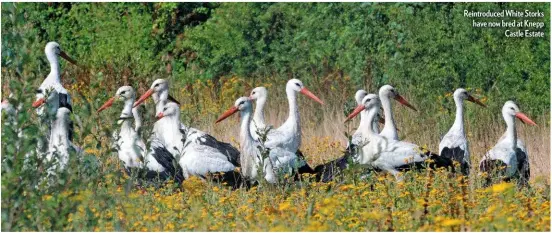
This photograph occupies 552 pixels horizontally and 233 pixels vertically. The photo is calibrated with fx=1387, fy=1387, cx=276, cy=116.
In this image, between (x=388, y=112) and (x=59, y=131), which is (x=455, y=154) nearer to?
(x=388, y=112)

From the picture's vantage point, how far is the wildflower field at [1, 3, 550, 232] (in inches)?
261

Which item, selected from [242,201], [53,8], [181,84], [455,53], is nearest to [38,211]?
[242,201]

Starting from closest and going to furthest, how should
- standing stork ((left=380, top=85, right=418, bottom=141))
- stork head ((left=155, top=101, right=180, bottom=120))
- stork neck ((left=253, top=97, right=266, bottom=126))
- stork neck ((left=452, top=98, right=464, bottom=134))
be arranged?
stork neck ((left=452, top=98, right=464, bottom=134)) < stork head ((left=155, top=101, right=180, bottom=120)) < standing stork ((left=380, top=85, right=418, bottom=141)) < stork neck ((left=253, top=97, right=266, bottom=126))

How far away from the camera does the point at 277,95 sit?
14.8 metres

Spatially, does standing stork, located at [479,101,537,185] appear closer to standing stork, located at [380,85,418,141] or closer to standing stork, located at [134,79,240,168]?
standing stork, located at [380,85,418,141]

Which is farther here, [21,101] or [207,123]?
[207,123]

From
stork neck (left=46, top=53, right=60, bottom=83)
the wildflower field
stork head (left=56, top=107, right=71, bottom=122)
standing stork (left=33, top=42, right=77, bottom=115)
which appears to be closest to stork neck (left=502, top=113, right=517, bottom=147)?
the wildflower field

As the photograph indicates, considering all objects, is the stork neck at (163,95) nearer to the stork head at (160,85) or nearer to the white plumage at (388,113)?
the stork head at (160,85)

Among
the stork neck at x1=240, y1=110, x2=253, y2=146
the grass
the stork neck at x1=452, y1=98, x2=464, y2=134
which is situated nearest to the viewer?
the grass

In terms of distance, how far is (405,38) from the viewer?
46.2ft

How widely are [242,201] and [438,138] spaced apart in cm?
434

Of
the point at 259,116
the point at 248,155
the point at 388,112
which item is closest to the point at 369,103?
the point at 388,112

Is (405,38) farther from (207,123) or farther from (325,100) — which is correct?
(207,123)

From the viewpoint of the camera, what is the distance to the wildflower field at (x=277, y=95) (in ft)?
21.8
